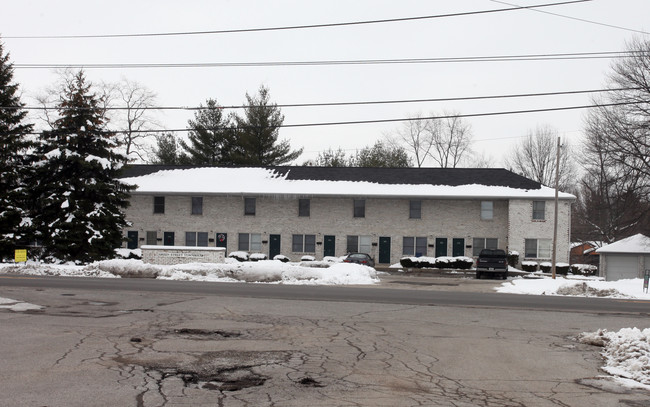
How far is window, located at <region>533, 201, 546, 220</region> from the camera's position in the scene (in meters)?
46.3

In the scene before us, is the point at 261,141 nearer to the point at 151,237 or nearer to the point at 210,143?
the point at 210,143

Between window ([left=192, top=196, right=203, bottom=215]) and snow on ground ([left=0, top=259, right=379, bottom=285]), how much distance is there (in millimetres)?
20808

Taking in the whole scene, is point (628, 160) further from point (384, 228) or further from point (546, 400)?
point (546, 400)

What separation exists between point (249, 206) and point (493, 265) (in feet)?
68.0

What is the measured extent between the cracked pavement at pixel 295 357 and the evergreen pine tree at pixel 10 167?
24.9 m

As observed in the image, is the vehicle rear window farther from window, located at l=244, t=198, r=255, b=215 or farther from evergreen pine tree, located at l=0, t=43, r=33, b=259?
evergreen pine tree, located at l=0, t=43, r=33, b=259

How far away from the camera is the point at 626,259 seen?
42.3 m

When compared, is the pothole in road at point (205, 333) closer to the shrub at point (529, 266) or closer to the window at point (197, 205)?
the shrub at point (529, 266)

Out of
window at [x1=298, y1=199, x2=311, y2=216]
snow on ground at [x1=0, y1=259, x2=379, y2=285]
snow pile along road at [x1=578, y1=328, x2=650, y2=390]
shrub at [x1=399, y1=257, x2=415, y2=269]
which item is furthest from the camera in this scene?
window at [x1=298, y1=199, x2=311, y2=216]

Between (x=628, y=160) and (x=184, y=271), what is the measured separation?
31578 millimetres

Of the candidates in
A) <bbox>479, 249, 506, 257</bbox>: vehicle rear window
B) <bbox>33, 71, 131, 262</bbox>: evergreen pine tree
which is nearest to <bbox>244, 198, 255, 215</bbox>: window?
<bbox>33, 71, 131, 262</bbox>: evergreen pine tree

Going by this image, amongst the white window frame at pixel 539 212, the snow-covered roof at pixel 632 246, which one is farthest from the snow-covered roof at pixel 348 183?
the snow-covered roof at pixel 632 246

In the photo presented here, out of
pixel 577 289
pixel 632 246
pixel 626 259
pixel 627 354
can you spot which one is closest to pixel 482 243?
pixel 626 259

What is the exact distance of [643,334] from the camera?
36.9ft
